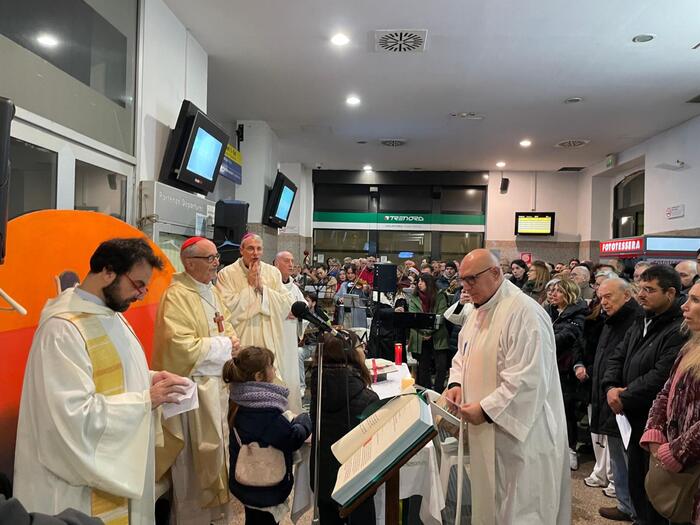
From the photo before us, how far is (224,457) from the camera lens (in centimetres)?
293

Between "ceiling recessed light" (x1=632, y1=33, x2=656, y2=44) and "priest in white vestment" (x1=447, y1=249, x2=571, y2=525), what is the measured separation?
3.64 m

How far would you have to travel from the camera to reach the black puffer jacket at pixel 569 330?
4.00m

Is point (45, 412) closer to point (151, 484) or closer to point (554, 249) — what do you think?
point (151, 484)

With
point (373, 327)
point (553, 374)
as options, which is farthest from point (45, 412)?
point (373, 327)

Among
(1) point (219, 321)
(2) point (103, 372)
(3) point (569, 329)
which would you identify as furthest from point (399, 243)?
(2) point (103, 372)

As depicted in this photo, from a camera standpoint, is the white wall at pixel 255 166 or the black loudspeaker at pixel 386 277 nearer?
the black loudspeaker at pixel 386 277

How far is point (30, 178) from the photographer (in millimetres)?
2838

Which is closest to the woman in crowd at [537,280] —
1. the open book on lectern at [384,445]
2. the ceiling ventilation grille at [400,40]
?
the ceiling ventilation grille at [400,40]

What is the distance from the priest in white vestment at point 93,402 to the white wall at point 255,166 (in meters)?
6.00

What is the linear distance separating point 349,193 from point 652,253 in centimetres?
773

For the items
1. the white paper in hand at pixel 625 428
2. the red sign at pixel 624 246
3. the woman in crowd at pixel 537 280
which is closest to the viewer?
the white paper in hand at pixel 625 428

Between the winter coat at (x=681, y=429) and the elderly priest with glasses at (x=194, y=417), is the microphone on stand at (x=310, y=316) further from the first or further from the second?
the winter coat at (x=681, y=429)

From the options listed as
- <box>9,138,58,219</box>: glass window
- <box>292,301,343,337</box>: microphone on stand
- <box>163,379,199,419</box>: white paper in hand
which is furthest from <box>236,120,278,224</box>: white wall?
<box>292,301,343,337</box>: microphone on stand

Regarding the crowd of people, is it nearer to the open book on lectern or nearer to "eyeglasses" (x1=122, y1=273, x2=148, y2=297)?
"eyeglasses" (x1=122, y1=273, x2=148, y2=297)
